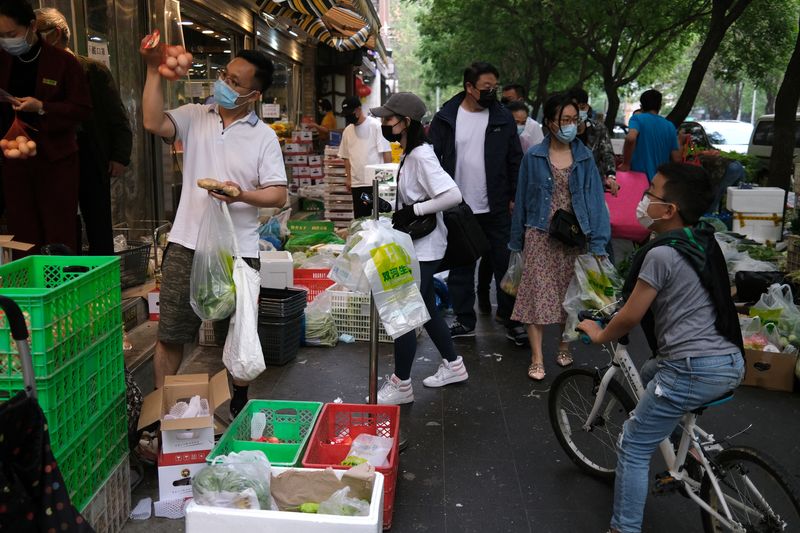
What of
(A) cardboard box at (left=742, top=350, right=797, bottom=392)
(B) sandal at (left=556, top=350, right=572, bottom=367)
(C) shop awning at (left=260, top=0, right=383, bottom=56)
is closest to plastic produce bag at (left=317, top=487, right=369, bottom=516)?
(B) sandal at (left=556, top=350, right=572, bottom=367)

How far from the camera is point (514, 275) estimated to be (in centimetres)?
608

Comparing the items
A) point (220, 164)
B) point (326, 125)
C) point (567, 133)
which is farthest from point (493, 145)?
point (326, 125)

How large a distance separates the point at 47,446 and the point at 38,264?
1584mm

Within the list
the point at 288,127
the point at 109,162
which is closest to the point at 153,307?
the point at 109,162

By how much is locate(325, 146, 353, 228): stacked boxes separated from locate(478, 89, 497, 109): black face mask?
5.46 metres

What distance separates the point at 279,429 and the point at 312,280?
3.35 m

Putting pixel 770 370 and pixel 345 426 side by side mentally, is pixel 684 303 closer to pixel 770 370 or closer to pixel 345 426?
pixel 345 426

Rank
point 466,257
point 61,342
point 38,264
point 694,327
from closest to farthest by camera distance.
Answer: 1. point 61,342
2. point 694,327
3. point 38,264
4. point 466,257

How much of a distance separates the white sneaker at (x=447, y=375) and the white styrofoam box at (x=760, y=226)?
19.2 feet

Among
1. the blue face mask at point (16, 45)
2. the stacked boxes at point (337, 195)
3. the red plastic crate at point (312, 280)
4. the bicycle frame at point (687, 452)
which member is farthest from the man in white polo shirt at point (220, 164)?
the stacked boxes at point (337, 195)

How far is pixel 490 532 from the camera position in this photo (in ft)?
12.2

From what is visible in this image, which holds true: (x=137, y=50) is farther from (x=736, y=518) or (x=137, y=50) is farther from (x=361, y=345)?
(x=736, y=518)

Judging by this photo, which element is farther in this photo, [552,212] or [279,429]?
[552,212]

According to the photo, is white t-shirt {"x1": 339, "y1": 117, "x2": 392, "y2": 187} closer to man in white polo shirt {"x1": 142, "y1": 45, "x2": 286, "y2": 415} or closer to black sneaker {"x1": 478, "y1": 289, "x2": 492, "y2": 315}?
black sneaker {"x1": 478, "y1": 289, "x2": 492, "y2": 315}
